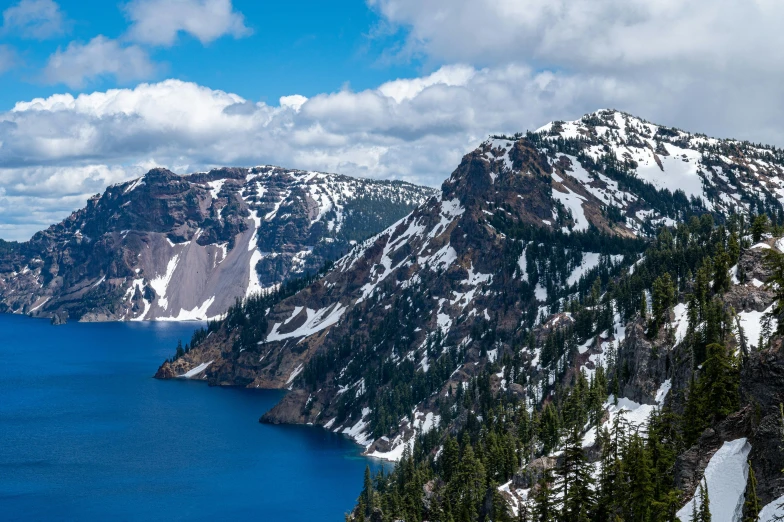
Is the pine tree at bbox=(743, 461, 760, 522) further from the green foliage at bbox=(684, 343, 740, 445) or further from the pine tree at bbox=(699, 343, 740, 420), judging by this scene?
the pine tree at bbox=(699, 343, 740, 420)

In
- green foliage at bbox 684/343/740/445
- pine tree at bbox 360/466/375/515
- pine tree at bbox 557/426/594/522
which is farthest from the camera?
pine tree at bbox 360/466/375/515

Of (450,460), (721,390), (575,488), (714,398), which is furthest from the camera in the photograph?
(450,460)

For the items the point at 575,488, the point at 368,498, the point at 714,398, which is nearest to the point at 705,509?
the point at 575,488

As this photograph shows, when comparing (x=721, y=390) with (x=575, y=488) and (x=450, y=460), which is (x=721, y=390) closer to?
(x=575, y=488)

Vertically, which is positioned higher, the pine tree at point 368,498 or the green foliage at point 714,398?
the green foliage at point 714,398

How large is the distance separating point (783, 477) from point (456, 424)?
13505 centimetres

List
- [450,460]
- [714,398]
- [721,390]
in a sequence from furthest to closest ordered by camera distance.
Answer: [450,460] < [714,398] < [721,390]

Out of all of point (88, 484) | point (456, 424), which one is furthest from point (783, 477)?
point (88, 484)

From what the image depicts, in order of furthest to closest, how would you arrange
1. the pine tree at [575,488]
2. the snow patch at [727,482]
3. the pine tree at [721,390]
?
the pine tree at [721,390] < the pine tree at [575,488] < the snow patch at [727,482]

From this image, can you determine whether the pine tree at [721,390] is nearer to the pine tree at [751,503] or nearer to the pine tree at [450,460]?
the pine tree at [751,503]

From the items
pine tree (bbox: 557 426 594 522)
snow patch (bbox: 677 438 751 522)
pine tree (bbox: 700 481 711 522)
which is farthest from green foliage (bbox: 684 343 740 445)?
pine tree (bbox: 700 481 711 522)

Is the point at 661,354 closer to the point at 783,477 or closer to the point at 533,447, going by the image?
the point at 533,447

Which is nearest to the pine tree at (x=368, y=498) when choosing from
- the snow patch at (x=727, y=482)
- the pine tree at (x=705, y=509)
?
the snow patch at (x=727, y=482)

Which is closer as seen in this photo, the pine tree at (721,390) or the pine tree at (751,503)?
the pine tree at (751,503)
